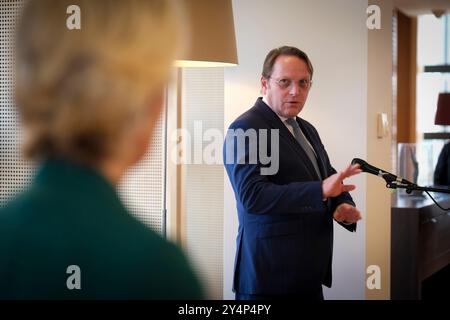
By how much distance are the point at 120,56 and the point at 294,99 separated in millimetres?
698

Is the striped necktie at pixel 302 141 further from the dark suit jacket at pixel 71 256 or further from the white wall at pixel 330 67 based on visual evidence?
the dark suit jacket at pixel 71 256

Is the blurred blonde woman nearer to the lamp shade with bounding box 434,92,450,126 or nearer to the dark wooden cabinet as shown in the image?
the dark wooden cabinet

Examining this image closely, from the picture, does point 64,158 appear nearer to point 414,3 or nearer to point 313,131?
point 313,131

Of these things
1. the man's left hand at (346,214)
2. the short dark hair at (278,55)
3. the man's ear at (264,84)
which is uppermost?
the short dark hair at (278,55)

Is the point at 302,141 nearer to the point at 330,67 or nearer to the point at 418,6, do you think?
the point at 330,67

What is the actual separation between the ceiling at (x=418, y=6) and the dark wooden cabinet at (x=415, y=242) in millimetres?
627

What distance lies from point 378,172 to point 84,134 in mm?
1043

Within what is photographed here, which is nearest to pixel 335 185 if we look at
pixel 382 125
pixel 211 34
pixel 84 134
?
pixel 382 125

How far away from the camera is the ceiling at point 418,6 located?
7.95 feet

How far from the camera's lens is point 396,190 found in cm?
258

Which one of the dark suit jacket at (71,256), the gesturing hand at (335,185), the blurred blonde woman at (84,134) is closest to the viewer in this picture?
the gesturing hand at (335,185)

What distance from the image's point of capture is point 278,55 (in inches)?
94.0

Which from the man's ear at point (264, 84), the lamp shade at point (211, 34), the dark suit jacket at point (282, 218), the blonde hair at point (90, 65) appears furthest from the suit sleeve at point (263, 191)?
the blonde hair at point (90, 65)
